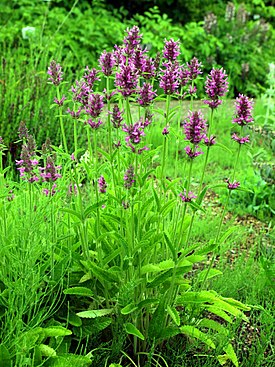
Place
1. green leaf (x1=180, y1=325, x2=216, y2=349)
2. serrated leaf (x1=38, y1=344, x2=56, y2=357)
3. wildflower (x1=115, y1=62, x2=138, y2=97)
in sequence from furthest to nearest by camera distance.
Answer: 1. green leaf (x1=180, y1=325, x2=216, y2=349)
2. serrated leaf (x1=38, y1=344, x2=56, y2=357)
3. wildflower (x1=115, y1=62, x2=138, y2=97)

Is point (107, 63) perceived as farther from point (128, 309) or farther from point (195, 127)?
point (128, 309)

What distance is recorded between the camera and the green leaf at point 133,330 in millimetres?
2084

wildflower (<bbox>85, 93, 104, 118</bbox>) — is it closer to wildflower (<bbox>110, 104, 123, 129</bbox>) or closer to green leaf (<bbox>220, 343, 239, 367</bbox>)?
wildflower (<bbox>110, 104, 123, 129</bbox>)

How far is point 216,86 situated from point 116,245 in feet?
2.57

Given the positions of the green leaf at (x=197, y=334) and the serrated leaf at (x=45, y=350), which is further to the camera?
the green leaf at (x=197, y=334)

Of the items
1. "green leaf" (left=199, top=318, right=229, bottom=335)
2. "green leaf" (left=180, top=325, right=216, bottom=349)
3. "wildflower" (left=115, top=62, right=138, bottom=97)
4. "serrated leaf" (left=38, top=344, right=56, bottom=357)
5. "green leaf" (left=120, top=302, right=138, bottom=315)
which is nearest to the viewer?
"wildflower" (left=115, top=62, right=138, bottom=97)

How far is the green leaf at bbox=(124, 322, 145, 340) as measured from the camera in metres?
2.08

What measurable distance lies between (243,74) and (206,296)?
563 cm

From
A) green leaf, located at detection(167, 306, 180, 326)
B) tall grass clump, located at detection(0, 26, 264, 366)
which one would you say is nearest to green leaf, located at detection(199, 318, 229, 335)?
tall grass clump, located at detection(0, 26, 264, 366)

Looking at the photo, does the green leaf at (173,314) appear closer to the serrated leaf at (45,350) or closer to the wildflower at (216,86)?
the serrated leaf at (45,350)

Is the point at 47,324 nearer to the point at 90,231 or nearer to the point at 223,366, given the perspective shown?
the point at 90,231

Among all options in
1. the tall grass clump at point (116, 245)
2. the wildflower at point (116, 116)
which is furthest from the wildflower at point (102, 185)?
the wildflower at point (116, 116)

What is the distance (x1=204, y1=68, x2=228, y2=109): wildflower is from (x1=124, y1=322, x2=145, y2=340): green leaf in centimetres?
87

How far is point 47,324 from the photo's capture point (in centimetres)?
214
